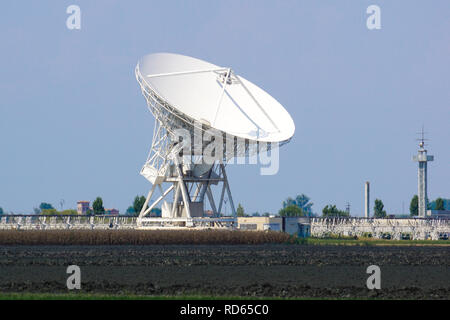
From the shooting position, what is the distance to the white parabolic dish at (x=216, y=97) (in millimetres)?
61219

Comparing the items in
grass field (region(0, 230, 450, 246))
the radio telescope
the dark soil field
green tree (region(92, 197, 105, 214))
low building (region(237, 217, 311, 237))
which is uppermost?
the radio telescope

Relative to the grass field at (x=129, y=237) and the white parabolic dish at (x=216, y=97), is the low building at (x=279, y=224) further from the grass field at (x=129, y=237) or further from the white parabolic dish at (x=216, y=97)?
the white parabolic dish at (x=216, y=97)

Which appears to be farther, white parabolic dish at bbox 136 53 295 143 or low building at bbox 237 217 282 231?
low building at bbox 237 217 282 231

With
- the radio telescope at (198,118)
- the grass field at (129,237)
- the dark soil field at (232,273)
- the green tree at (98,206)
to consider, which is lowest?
the dark soil field at (232,273)

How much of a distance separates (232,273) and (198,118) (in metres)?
27.4

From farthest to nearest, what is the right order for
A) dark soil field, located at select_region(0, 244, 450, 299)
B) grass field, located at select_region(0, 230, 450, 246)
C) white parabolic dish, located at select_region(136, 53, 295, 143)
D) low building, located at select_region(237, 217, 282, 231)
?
low building, located at select_region(237, 217, 282, 231) < grass field, located at select_region(0, 230, 450, 246) < white parabolic dish, located at select_region(136, 53, 295, 143) < dark soil field, located at select_region(0, 244, 450, 299)

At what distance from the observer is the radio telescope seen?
61.2m

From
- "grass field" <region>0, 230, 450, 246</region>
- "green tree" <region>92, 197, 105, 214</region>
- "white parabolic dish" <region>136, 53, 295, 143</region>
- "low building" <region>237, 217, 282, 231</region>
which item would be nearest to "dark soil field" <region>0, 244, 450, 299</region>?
"grass field" <region>0, 230, 450, 246</region>

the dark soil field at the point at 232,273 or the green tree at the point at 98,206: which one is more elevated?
the green tree at the point at 98,206

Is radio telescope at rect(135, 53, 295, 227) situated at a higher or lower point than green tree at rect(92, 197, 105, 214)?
higher

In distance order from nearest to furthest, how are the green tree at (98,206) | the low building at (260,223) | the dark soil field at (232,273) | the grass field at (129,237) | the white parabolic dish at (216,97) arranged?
the dark soil field at (232,273)
the white parabolic dish at (216,97)
the grass field at (129,237)
the low building at (260,223)
the green tree at (98,206)

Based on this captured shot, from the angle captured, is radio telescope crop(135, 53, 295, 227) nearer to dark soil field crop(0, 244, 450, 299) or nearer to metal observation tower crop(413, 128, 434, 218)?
dark soil field crop(0, 244, 450, 299)

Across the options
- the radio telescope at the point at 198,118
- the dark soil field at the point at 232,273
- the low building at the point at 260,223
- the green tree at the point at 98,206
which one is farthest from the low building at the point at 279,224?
the green tree at the point at 98,206
